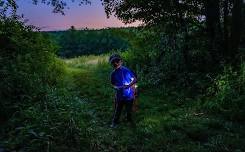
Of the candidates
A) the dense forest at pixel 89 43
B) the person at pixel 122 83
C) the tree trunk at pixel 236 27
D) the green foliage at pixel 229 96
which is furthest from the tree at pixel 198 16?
the dense forest at pixel 89 43

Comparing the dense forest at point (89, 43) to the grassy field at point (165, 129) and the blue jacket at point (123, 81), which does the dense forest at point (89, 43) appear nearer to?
the grassy field at point (165, 129)

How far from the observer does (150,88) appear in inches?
707

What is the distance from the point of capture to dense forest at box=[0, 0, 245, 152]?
947 centimetres

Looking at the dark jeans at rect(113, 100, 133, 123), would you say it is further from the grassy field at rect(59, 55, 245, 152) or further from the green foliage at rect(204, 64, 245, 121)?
the green foliage at rect(204, 64, 245, 121)

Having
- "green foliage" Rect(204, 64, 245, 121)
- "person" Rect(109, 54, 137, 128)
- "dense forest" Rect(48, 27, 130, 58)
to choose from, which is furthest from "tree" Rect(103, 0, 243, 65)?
"dense forest" Rect(48, 27, 130, 58)

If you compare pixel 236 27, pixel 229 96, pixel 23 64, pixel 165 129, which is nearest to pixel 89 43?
pixel 236 27

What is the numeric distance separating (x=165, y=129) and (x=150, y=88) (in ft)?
22.8

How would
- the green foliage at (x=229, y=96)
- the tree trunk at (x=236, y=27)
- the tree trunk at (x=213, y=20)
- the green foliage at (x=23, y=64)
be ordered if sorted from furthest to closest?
1. the tree trunk at (x=213, y=20)
2. the tree trunk at (x=236, y=27)
3. the green foliage at (x=229, y=96)
4. the green foliage at (x=23, y=64)

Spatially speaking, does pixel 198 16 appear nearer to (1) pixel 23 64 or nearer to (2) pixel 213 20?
(2) pixel 213 20

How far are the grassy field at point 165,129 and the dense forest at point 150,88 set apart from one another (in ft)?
0.08

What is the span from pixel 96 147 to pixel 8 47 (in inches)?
368

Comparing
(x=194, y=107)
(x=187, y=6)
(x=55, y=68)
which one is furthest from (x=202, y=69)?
(x=55, y=68)

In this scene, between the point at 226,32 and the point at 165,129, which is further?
the point at 226,32

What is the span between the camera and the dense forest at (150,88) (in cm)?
947
